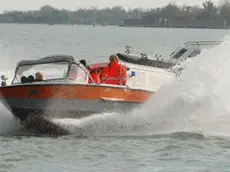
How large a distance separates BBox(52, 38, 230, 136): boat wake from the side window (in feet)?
3.00

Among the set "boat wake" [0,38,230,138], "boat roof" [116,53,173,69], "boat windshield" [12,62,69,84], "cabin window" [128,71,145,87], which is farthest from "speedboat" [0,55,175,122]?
"boat roof" [116,53,173,69]

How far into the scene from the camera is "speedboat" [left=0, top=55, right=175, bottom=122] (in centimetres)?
1719

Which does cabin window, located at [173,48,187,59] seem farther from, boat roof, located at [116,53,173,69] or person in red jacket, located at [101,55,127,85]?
person in red jacket, located at [101,55,127,85]

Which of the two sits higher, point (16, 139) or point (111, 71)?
point (111, 71)

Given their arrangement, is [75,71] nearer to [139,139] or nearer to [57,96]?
[57,96]

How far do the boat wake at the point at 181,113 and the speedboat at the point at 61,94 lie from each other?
0.24 m

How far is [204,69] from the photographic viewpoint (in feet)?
65.3

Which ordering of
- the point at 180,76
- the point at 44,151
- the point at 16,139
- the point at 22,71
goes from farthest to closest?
the point at 180,76, the point at 22,71, the point at 16,139, the point at 44,151

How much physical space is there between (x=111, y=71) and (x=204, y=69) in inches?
102

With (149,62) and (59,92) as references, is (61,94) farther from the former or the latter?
(149,62)

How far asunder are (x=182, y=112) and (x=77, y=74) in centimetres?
288

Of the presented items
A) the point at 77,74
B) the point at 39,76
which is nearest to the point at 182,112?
the point at 77,74

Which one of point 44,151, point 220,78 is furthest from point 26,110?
point 220,78

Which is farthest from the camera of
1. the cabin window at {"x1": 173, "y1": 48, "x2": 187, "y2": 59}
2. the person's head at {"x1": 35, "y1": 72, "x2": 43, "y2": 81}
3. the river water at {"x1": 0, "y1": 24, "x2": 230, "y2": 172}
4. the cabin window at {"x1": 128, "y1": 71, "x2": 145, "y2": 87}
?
the cabin window at {"x1": 173, "y1": 48, "x2": 187, "y2": 59}
